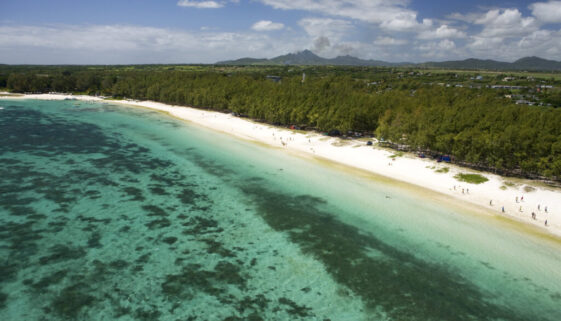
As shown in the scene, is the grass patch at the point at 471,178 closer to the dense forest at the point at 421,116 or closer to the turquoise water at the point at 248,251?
the dense forest at the point at 421,116

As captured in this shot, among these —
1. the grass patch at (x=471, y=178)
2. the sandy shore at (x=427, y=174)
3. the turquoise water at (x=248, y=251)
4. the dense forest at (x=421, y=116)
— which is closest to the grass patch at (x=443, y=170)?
the sandy shore at (x=427, y=174)

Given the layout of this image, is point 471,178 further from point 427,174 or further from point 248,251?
point 248,251

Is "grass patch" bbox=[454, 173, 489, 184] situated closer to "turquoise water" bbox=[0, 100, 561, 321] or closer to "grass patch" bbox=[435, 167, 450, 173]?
"grass patch" bbox=[435, 167, 450, 173]

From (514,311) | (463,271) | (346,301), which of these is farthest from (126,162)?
(514,311)

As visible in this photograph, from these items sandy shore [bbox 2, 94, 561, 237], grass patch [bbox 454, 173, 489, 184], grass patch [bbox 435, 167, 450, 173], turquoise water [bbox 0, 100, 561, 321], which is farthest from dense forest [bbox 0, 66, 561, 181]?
turquoise water [bbox 0, 100, 561, 321]

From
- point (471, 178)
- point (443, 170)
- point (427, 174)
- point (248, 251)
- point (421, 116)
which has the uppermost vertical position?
point (421, 116)

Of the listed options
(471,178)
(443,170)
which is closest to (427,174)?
(443,170)
